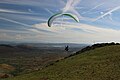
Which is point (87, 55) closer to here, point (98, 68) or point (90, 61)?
point (90, 61)

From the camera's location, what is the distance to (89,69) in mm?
41844

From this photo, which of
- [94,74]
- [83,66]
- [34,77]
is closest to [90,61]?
[83,66]

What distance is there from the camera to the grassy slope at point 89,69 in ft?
127

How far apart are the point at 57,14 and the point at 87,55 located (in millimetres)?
12990

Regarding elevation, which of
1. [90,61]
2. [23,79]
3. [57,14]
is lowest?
[23,79]

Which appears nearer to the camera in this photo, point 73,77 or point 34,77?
point 73,77

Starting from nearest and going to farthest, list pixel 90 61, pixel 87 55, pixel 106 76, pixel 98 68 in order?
pixel 106 76 < pixel 98 68 < pixel 90 61 < pixel 87 55

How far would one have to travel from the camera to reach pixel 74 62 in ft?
157

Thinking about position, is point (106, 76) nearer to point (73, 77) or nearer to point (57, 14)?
point (73, 77)

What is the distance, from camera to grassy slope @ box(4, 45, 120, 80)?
38.8m

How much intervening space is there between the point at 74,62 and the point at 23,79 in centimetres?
989

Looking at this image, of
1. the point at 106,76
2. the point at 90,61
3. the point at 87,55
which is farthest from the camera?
the point at 87,55

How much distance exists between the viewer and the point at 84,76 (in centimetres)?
3916

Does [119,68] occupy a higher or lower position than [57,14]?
lower
